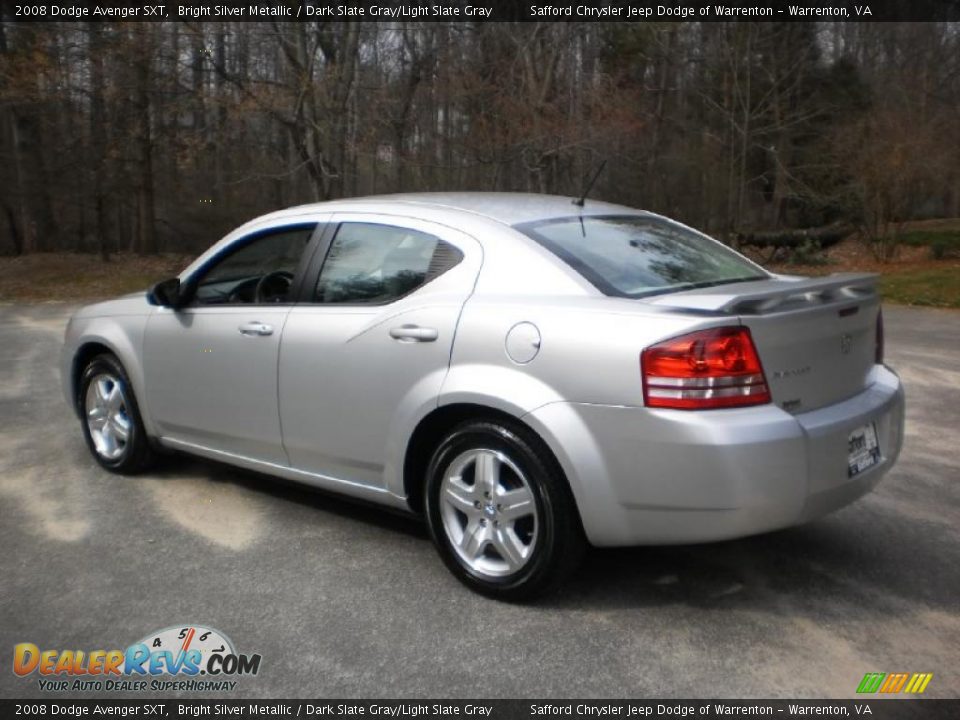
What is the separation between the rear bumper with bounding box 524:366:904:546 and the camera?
328 centimetres

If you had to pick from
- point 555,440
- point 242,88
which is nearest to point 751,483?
point 555,440

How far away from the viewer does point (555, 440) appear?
3.50m

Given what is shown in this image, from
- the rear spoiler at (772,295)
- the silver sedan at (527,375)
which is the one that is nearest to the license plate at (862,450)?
the silver sedan at (527,375)

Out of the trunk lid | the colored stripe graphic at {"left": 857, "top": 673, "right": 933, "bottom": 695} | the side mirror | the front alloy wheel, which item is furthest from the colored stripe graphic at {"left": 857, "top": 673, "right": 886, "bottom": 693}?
the front alloy wheel

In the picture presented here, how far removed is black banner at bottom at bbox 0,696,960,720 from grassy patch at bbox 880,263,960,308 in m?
13.7

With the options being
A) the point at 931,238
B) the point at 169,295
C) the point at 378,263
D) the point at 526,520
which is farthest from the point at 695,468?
the point at 931,238

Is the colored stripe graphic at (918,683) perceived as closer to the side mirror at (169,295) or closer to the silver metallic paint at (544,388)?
the silver metallic paint at (544,388)

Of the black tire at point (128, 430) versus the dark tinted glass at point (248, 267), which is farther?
the black tire at point (128, 430)

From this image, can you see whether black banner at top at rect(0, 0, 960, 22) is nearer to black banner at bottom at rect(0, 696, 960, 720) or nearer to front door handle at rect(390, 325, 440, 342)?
front door handle at rect(390, 325, 440, 342)

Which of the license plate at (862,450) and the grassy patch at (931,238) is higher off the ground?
the grassy patch at (931,238)

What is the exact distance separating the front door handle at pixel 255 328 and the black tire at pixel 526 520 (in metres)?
1.19

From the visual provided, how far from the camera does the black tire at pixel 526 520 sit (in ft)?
11.7

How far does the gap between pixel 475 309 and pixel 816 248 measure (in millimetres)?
21422

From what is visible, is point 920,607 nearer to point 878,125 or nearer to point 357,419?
point 357,419
